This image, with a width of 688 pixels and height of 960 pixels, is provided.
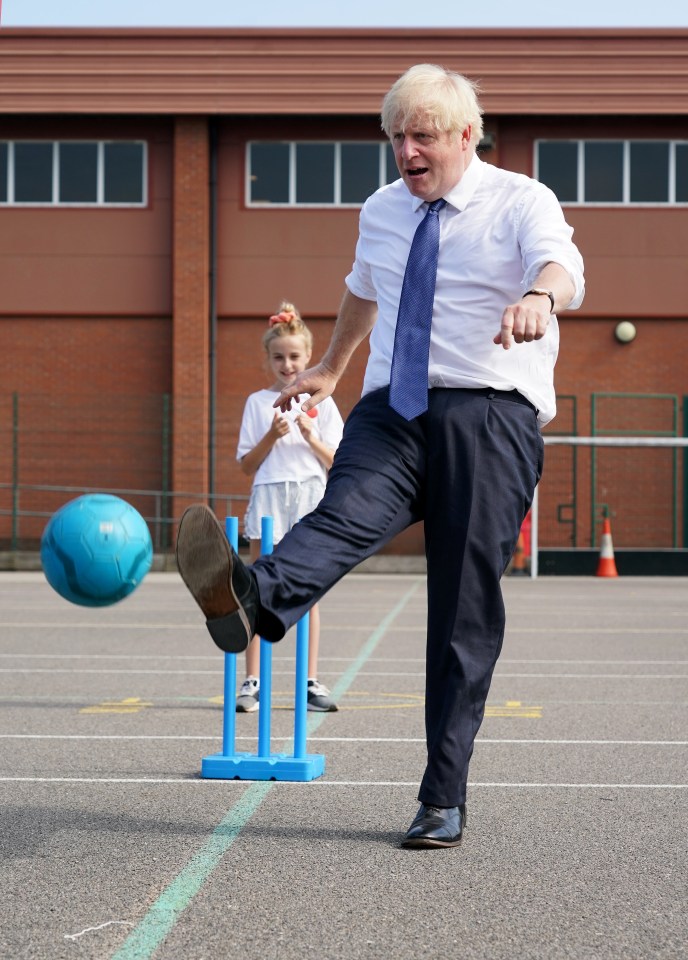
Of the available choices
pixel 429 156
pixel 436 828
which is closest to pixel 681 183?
pixel 429 156

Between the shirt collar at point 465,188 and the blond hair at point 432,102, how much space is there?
0.47 feet

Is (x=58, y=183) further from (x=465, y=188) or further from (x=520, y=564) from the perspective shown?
(x=465, y=188)

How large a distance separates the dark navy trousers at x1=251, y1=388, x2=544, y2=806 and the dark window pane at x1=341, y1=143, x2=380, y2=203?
24378 mm

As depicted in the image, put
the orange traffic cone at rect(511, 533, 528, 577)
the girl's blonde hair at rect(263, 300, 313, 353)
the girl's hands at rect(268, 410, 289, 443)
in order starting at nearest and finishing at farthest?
the girl's hands at rect(268, 410, 289, 443), the girl's blonde hair at rect(263, 300, 313, 353), the orange traffic cone at rect(511, 533, 528, 577)

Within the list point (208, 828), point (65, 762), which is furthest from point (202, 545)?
point (65, 762)

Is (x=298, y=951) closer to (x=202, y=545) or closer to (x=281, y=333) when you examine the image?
(x=202, y=545)

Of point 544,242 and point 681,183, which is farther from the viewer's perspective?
point 681,183

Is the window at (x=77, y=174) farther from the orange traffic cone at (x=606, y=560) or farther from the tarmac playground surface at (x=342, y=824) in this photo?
the tarmac playground surface at (x=342, y=824)

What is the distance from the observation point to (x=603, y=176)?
28328 mm

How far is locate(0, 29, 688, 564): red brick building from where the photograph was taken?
27625mm

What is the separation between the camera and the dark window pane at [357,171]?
28312 millimetres

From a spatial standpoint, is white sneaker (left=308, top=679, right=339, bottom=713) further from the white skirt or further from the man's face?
the man's face

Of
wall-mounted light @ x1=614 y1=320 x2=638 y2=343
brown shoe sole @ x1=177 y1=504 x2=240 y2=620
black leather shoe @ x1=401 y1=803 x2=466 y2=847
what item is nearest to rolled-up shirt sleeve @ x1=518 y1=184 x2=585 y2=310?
brown shoe sole @ x1=177 y1=504 x2=240 y2=620

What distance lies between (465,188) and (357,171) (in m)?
24.3
